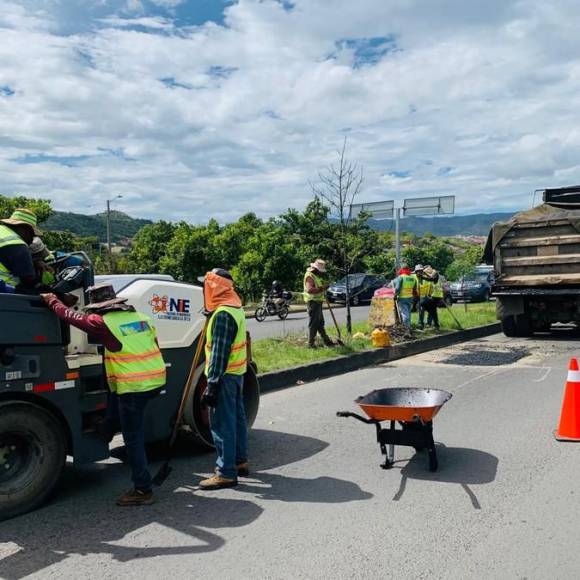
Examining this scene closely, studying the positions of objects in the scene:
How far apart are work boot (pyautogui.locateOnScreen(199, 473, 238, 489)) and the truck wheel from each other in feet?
3.57

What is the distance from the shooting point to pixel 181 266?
134 feet

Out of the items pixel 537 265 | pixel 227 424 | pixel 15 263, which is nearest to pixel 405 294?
pixel 537 265

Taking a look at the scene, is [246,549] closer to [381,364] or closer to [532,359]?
[381,364]

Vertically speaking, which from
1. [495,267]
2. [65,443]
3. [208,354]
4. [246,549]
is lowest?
[246,549]

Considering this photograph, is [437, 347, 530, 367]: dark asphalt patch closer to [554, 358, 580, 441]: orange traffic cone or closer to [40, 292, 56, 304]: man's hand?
[554, 358, 580, 441]: orange traffic cone

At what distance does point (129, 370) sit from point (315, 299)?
293 inches

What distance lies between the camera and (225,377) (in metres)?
5.12

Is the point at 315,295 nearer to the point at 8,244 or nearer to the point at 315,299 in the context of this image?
the point at 315,299

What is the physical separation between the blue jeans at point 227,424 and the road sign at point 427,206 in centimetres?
2194

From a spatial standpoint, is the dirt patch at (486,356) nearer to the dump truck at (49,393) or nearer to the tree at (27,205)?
the dump truck at (49,393)

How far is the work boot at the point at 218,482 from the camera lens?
495 centimetres

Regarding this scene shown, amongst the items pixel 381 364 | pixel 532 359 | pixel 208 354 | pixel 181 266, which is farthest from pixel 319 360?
pixel 181 266

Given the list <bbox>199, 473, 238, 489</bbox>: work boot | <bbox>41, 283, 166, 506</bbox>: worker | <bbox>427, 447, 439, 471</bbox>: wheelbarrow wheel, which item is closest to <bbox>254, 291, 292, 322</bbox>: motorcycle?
<bbox>427, 447, 439, 471</bbox>: wheelbarrow wheel

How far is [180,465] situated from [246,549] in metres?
1.88
